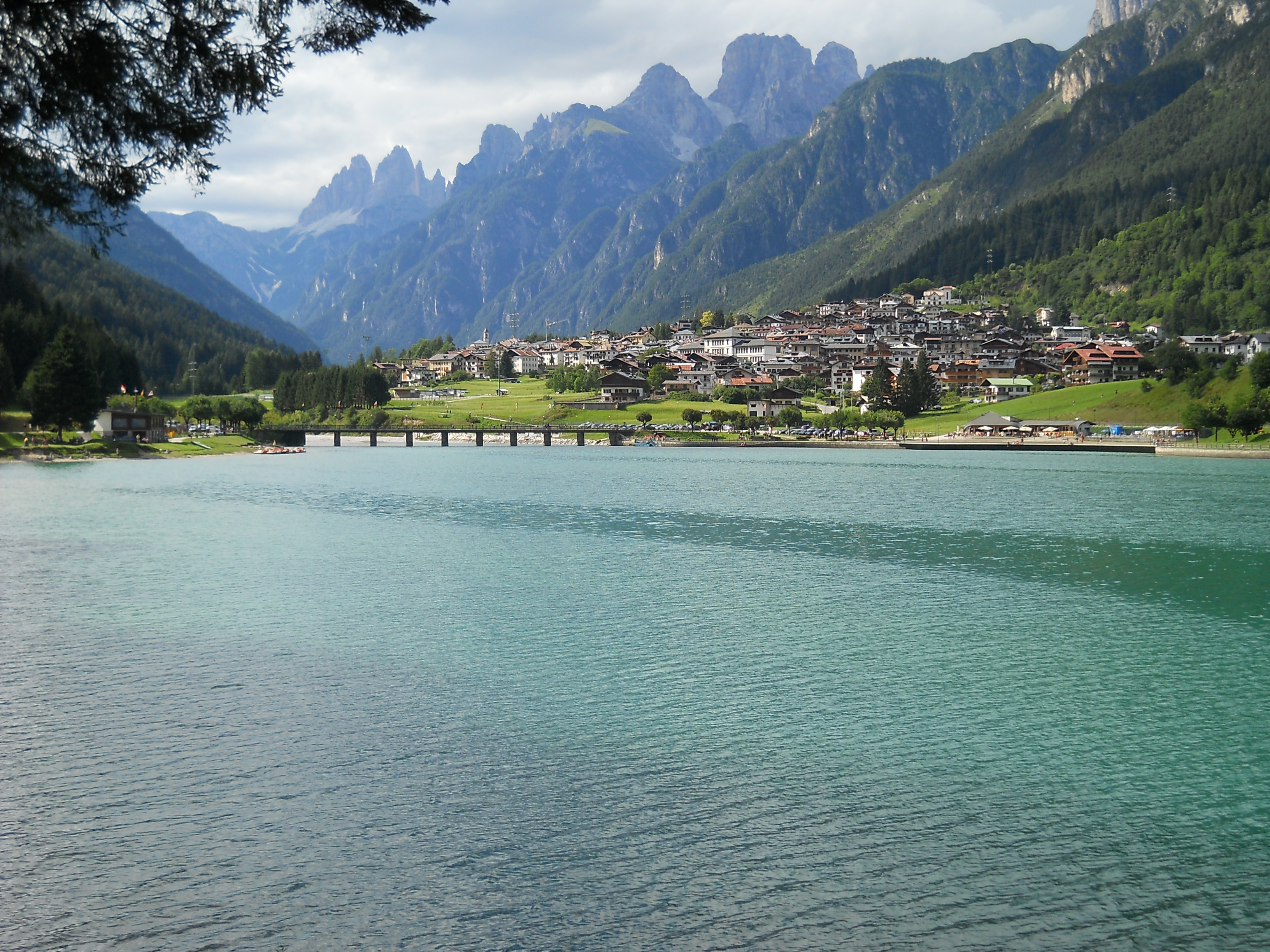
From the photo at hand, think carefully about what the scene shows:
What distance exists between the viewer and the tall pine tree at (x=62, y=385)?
341ft

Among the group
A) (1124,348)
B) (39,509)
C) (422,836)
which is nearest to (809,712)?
(422,836)

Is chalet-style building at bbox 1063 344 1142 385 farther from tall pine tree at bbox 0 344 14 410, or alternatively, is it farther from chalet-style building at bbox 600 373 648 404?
tall pine tree at bbox 0 344 14 410

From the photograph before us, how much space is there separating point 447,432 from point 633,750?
15080 cm

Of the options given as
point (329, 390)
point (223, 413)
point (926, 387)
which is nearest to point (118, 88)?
point (223, 413)

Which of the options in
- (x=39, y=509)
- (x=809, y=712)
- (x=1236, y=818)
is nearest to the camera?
(x=1236, y=818)

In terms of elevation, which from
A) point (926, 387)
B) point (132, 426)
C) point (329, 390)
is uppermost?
point (329, 390)

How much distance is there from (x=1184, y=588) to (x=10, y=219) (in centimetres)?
3589

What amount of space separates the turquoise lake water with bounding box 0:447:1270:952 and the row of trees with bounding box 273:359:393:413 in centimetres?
14388

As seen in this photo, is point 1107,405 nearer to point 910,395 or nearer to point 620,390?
point 910,395

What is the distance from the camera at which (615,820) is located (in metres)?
14.3

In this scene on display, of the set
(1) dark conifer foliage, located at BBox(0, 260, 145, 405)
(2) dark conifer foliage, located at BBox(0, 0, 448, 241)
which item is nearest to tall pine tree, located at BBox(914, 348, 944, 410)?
(1) dark conifer foliage, located at BBox(0, 260, 145, 405)

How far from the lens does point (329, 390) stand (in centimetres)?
18250

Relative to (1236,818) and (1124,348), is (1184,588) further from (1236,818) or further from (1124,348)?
(1124,348)

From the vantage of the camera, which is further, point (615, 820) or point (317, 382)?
point (317, 382)
